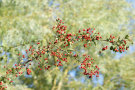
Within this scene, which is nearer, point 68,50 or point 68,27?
point 68,50

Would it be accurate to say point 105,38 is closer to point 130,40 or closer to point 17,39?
point 130,40

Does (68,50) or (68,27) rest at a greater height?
(68,27)

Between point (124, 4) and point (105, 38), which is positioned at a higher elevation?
point (124, 4)

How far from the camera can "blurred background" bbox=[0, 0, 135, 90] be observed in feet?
18.6

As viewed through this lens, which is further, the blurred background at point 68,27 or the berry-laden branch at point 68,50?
the blurred background at point 68,27

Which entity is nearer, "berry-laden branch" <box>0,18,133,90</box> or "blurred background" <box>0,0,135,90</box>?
"berry-laden branch" <box>0,18,133,90</box>

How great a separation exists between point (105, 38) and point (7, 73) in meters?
1.94

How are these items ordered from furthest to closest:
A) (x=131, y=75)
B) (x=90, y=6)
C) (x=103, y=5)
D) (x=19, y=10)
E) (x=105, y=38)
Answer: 1. (x=131, y=75)
2. (x=103, y=5)
3. (x=90, y=6)
4. (x=19, y=10)
5. (x=105, y=38)

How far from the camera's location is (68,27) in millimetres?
7047

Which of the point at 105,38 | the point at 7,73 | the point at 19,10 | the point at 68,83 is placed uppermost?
the point at 19,10

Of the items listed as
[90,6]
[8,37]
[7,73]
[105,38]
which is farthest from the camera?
[90,6]

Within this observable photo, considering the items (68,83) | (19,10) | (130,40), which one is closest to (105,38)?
(130,40)

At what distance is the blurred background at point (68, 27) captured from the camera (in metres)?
5.68

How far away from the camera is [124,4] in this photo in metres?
9.70
